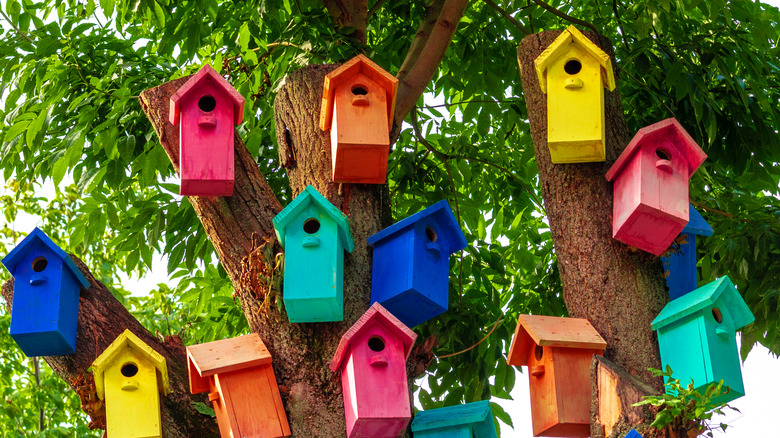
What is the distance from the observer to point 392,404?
9.16 ft

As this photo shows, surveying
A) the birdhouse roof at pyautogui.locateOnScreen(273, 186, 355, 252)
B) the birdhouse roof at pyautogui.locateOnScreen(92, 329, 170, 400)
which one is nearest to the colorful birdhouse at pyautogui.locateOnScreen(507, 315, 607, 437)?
the birdhouse roof at pyautogui.locateOnScreen(273, 186, 355, 252)

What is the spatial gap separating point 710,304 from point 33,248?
8.34ft

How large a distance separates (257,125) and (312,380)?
1772 millimetres

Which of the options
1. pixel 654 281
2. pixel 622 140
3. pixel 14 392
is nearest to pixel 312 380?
pixel 654 281

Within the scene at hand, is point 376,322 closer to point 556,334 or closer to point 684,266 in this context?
point 556,334

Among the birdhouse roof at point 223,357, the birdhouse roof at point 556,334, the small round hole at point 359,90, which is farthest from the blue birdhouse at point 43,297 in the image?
the birdhouse roof at point 556,334

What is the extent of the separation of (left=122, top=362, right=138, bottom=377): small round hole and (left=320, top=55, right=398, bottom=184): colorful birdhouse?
1.05 m

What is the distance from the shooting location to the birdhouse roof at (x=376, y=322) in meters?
2.88

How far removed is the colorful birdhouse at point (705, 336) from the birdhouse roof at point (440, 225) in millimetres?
847

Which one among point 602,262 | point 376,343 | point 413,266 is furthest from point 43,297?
point 602,262

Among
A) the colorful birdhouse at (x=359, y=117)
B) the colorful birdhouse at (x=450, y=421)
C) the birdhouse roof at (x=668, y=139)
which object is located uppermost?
the colorful birdhouse at (x=359, y=117)

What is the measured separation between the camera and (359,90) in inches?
134

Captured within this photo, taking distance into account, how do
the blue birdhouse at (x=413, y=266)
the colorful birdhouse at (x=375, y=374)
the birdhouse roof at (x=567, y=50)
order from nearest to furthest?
the colorful birdhouse at (x=375, y=374)
the blue birdhouse at (x=413, y=266)
the birdhouse roof at (x=567, y=50)

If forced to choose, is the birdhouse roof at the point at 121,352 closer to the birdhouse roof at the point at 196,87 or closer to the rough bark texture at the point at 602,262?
the birdhouse roof at the point at 196,87
